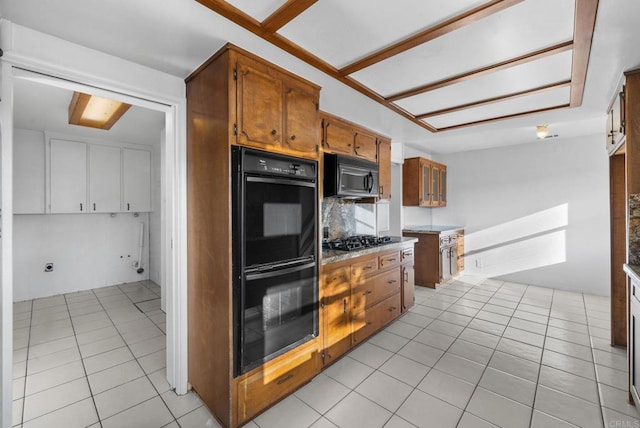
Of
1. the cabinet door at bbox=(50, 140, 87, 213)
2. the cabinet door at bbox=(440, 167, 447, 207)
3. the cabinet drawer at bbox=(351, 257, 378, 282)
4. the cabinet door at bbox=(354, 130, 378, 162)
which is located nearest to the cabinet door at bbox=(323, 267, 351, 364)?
the cabinet drawer at bbox=(351, 257, 378, 282)

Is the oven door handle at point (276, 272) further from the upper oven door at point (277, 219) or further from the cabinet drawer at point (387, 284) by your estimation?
the cabinet drawer at point (387, 284)

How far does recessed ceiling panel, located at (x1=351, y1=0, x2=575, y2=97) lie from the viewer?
157 centimetres

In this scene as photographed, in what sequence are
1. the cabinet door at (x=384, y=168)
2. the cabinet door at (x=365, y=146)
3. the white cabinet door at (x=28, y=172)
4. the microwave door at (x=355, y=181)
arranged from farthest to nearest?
the white cabinet door at (x=28, y=172), the cabinet door at (x=384, y=168), the cabinet door at (x=365, y=146), the microwave door at (x=355, y=181)

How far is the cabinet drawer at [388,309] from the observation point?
303cm

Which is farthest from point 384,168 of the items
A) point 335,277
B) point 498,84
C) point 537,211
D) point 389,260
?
point 537,211

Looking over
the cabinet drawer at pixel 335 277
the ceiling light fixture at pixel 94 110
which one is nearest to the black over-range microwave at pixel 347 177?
the cabinet drawer at pixel 335 277

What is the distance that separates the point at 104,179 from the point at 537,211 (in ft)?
24.0

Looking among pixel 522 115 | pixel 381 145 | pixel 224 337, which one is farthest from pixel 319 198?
pixel 522 115

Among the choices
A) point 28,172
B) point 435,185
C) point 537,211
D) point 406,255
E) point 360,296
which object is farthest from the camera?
point 435,185

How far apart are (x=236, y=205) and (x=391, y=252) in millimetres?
2054

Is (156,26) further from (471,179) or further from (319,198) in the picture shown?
(471,179)

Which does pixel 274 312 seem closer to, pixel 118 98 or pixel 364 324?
pixel 364 324

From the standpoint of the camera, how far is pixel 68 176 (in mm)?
4277

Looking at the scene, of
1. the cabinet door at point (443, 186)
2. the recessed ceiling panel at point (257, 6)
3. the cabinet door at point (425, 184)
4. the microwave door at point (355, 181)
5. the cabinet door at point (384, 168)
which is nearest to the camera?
the recessed ceiling panel at point (257, 6)
